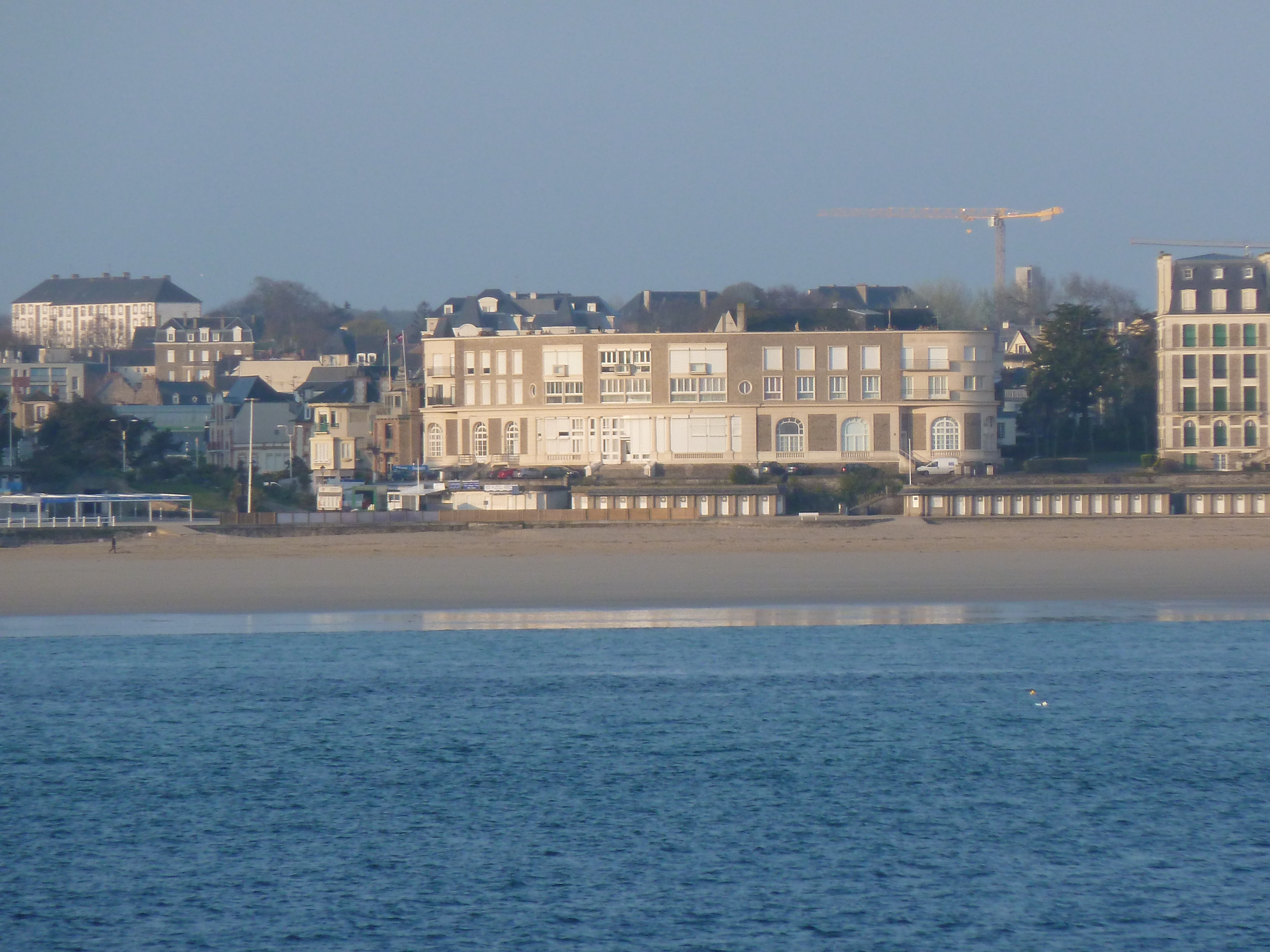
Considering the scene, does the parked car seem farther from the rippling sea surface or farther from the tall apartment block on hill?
the rippling sea surface

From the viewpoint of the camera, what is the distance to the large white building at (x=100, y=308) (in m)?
170

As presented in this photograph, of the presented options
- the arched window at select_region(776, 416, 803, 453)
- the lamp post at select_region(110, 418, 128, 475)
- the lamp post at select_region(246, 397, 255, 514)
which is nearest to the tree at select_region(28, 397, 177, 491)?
the lamp post at select_region(110, 418, 128, 475)

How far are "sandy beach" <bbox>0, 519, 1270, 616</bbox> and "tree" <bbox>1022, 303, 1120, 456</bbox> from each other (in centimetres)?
2054

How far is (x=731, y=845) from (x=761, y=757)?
375cm

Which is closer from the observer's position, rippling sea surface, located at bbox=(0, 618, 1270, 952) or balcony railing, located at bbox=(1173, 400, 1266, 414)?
rippling sea surface, located at bbox=(0, 618, 1270, 952)

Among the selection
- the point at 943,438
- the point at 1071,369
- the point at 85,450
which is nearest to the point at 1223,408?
the point at 1071,369

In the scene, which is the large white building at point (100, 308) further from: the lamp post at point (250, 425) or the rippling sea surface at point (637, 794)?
the rippling sea surface at point (637, 794)

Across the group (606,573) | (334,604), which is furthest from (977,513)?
(334,604)

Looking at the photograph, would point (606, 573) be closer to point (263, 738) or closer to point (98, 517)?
point (263, 738)

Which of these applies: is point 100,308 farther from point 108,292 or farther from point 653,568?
point 653,568

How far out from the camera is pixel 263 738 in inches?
824

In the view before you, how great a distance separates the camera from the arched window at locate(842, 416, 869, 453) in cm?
6838

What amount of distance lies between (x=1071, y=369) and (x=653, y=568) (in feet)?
121

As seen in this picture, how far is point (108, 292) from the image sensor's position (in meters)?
174
